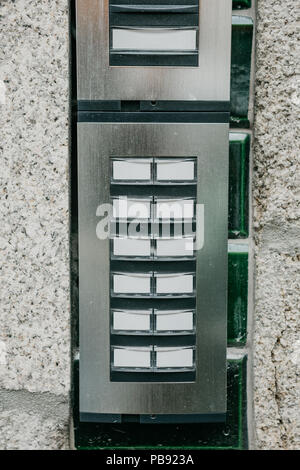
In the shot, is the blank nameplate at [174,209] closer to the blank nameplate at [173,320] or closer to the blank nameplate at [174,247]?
the blank nameplate at [174,247]

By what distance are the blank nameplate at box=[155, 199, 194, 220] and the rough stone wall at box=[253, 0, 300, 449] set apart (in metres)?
0.15

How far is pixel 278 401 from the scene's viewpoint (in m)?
1.14

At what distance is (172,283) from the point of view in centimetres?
109

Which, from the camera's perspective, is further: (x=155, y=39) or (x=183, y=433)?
(x=183, y=433)

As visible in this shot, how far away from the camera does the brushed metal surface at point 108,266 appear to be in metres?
1.05

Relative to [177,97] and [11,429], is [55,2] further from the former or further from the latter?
[11,429]

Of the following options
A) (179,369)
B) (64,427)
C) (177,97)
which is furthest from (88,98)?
(64,427)

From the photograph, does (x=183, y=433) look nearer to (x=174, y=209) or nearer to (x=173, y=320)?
(x=173, y=320)

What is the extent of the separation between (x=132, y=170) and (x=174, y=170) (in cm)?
8

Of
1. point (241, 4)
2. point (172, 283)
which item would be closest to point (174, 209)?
point (172, 283)

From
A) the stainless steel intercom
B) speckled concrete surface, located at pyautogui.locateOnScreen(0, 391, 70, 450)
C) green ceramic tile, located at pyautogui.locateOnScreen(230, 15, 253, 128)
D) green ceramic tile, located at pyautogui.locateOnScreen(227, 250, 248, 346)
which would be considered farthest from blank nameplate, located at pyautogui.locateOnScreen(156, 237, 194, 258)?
speckled concrete surface, located at pyautogui.locateOnScreen(0, 391, 70, 450)

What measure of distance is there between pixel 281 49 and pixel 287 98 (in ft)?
0.30

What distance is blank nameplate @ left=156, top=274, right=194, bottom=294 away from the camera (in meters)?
1.08

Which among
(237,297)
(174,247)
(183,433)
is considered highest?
(174,247)
